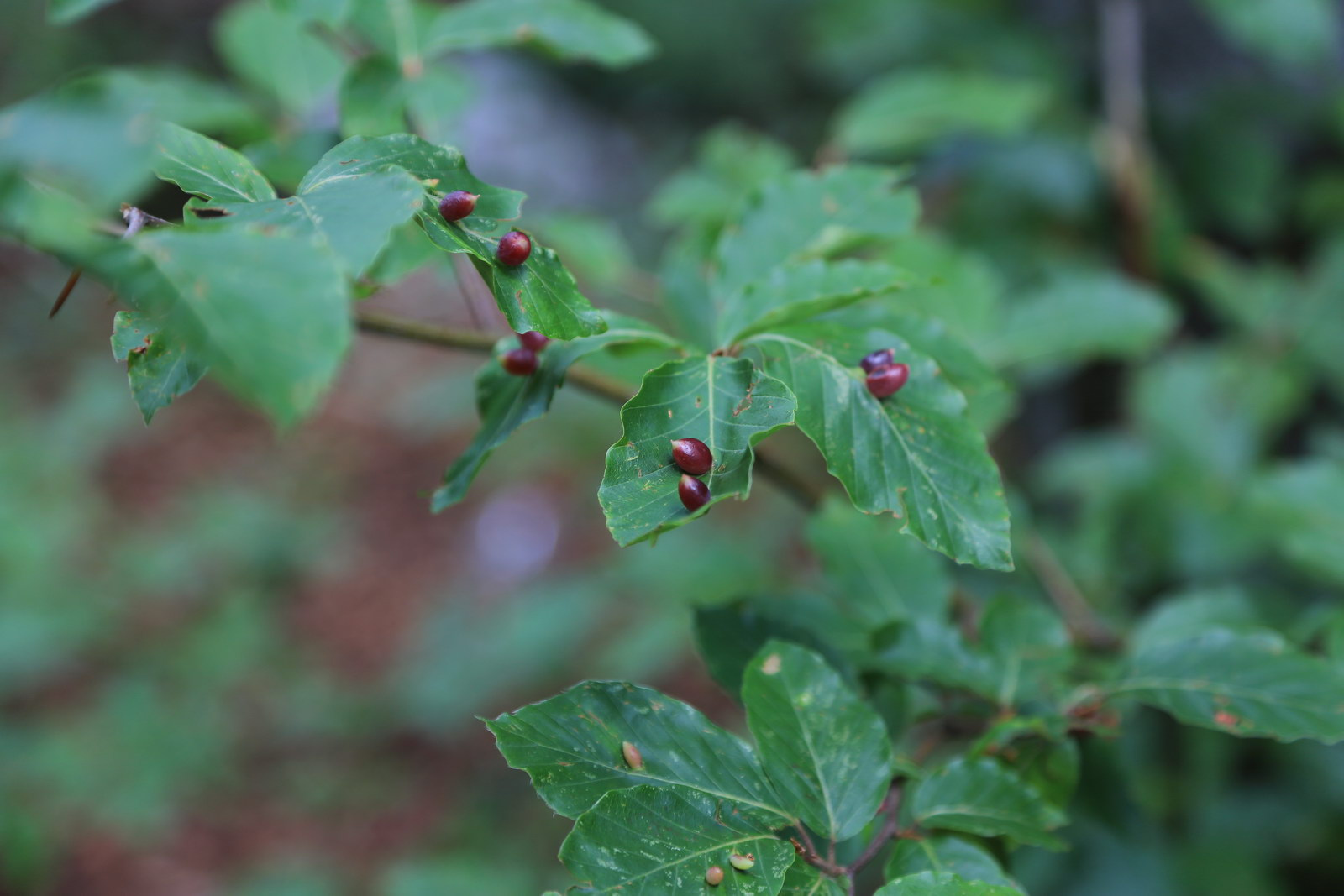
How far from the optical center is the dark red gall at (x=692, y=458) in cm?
71

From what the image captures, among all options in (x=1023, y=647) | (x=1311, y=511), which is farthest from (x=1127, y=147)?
(x=1023, y=647)

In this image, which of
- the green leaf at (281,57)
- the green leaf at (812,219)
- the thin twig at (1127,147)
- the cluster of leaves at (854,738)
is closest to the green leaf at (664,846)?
the cluster of leaves at (854,738)

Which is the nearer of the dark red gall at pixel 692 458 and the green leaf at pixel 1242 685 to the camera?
the dark red gall at pixel 692 458

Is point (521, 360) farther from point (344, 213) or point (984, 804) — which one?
point (984, 804)

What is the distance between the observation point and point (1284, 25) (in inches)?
83.0

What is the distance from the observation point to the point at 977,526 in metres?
0.76

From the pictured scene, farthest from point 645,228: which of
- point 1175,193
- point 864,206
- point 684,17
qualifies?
point 864,206

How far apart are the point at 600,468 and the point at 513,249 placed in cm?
373

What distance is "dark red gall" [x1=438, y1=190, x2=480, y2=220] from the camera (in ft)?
2.37

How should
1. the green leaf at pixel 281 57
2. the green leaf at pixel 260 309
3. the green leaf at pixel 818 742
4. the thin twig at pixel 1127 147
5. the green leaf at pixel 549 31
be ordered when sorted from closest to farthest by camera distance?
the green leaf at pixel 260 309, the green leaf at pixel 818 742, the green leaf at pixel 549 31, the green leaf at pixel 281 57, the thin twig at pixel 1127 147

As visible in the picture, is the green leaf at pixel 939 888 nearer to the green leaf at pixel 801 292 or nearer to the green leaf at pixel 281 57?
the green leaf at pixel 801 292

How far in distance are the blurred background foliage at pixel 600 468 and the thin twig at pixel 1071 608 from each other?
0.02 metres

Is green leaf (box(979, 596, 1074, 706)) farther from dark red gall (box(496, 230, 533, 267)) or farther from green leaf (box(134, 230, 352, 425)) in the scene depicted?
green leaf (box(134, 230, 352, 425))

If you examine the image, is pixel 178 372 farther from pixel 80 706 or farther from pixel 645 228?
pixel 645 228
